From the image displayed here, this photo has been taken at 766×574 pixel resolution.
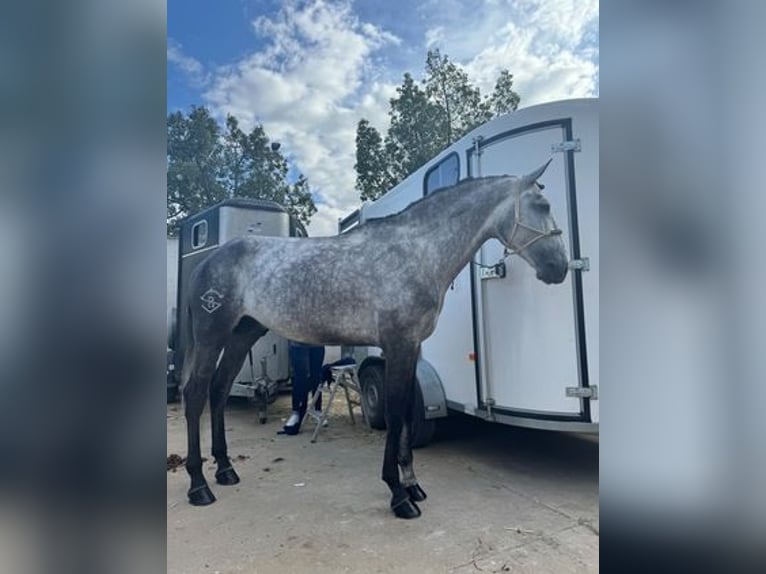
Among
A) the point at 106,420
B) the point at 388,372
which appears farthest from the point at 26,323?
the point at 388,372

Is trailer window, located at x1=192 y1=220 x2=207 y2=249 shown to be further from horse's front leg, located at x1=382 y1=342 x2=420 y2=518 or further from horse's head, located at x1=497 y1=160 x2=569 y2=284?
horse's head, located at x1=497 y1=160 x2=569 y2=284

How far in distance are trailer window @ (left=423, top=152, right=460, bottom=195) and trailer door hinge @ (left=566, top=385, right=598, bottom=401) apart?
177 cm

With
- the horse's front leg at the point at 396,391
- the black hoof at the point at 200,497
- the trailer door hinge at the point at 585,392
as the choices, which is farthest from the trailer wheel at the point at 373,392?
the trailer door hinge at the point at 585,392

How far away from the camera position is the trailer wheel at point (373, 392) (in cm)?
476

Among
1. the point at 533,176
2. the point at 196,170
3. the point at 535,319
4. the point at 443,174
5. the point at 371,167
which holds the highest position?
the point at 371,167

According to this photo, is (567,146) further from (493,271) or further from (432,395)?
(432,395)

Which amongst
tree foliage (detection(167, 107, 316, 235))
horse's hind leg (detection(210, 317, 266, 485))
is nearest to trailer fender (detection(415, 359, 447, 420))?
horse's hind leg (detection(210, 317, 266, 485))

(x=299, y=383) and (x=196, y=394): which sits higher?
(x=196, y=394)

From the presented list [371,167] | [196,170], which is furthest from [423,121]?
[196,170]

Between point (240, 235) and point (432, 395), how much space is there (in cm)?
297

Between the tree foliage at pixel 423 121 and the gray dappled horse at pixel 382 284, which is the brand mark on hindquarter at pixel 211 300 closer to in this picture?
the gray dappled horse at pixel 382 284

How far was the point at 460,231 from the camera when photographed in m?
3.10

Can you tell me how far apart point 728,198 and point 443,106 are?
29.7 ft

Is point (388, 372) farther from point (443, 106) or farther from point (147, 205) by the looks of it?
point (443, 106)
